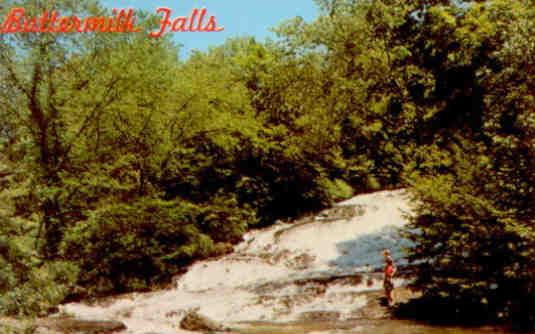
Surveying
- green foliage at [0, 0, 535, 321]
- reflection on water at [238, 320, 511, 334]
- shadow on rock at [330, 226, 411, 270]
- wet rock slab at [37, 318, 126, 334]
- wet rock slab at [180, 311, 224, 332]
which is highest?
green foliage at [0, 0, 535, 321]

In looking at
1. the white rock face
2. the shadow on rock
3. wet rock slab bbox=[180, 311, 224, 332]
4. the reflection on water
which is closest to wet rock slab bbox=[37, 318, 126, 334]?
the white rock face

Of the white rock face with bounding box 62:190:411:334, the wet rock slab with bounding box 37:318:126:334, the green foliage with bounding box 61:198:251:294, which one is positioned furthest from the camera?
the green foliage with bounding box 61:198:251:294

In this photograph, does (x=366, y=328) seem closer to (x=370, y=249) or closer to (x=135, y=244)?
(x=370, y=249)

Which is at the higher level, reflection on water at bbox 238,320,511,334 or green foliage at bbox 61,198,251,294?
green foliage at bbox 61,198,251,294

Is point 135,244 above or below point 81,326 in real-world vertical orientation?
above

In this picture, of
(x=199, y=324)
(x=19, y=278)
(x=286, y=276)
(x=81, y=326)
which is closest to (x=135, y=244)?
(x=286, y=276)

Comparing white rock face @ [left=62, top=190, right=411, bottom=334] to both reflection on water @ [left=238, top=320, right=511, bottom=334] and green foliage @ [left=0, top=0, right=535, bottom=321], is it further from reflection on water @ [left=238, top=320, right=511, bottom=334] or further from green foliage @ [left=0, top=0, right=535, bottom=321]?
green foliage @ [left=0, top=0, right=535, bottom=321]

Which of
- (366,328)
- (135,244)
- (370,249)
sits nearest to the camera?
(366,328)

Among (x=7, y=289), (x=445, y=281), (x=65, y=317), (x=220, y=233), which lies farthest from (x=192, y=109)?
(x=7, y=289)

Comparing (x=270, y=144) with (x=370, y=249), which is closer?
(x=370, y=249)

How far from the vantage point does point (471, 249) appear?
41.1 ft

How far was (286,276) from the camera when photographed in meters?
18.8

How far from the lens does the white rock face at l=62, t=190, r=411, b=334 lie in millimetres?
15273

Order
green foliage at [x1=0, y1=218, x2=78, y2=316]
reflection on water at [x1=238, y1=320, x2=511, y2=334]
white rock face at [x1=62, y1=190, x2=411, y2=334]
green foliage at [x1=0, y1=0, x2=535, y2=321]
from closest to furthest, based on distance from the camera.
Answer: green foliage at [x1=0, y1=218, x2=78, y2=316] < reflection on water at [x1=238, y1=320, x2=511, y2=334] < green foliage at [x1=0, y1=0, x2=535, y2=321] < white rock face at [x1=62, y1=190, x2=411, y2=334]
